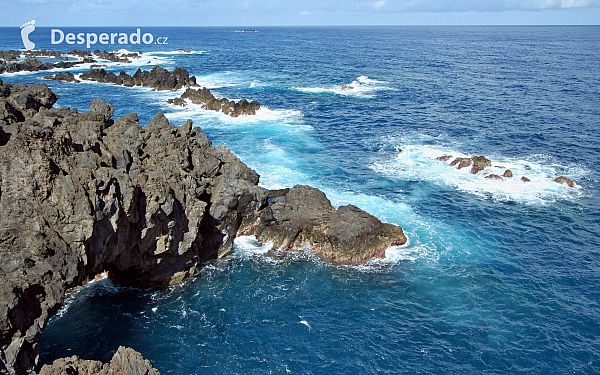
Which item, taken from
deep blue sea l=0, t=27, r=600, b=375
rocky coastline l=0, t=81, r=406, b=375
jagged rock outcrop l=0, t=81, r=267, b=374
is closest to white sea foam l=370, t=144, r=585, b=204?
deep blue sea l=0, t=27, r=600, b=375

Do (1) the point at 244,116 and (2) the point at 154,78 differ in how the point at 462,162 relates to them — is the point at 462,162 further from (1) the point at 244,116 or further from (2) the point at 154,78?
(2) the point at 154,78

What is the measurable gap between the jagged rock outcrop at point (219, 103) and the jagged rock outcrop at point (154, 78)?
43.9ft

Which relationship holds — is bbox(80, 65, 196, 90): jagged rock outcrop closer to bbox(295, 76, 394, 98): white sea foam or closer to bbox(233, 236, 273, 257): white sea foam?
bbox(295, 76, 394, 98): white sea foam

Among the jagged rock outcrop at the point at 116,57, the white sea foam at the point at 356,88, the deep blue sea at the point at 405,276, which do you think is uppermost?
→ the jagged rock outcrop at the point at 116,57

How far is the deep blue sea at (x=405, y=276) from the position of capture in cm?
2703

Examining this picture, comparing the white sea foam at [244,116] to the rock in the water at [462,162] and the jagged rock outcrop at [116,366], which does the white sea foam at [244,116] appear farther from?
the jagged rock outcrop at [116,366]

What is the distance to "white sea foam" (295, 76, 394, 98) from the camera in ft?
344

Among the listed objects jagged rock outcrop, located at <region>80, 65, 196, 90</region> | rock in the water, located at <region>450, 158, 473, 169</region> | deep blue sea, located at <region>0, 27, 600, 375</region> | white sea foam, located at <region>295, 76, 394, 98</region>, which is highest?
jagged rock outcrop, located at <region>80, 65, 196, 90</region>

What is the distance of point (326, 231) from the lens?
38.1 metres

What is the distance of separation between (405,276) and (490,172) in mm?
26776

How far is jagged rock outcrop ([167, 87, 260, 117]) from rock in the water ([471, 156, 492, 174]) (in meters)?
43.0

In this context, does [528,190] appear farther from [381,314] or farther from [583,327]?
[381,314]

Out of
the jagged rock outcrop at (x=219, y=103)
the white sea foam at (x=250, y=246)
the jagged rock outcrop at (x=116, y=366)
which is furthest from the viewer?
the jagged rock outcrop at (x=219, y=103)

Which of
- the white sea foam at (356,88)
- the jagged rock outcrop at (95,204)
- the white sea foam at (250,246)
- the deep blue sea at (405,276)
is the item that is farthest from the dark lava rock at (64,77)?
the white sea foam at (250,246)
